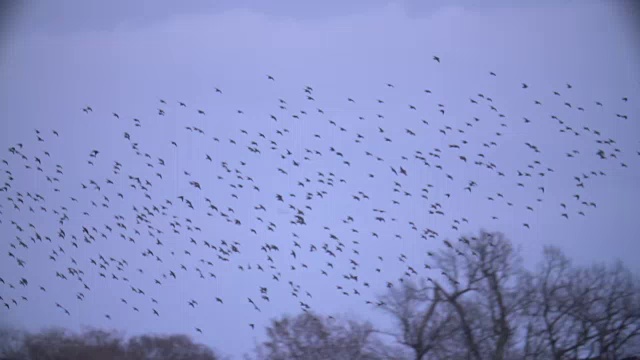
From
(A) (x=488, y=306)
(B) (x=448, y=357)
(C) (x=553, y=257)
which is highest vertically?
(C) (x=553, y=257)

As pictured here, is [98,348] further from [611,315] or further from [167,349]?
[611,315]

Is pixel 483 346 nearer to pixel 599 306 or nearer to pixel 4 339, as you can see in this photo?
pixel 599 306

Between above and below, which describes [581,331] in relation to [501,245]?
below

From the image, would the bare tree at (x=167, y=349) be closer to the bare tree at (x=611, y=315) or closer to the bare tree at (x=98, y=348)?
the bare tree at (x=98, y=348)

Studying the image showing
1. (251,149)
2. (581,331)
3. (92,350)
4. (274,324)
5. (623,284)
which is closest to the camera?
(251,149)

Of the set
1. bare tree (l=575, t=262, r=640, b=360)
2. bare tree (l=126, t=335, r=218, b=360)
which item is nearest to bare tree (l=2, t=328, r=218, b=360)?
bare tree (l=126, t=335, r=218, b=360)

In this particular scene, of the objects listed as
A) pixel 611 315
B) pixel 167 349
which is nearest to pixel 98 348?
pixel 167 349

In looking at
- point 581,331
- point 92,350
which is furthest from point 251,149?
point 92,350

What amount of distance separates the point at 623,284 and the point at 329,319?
15210 mm

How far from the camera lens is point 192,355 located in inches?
2057

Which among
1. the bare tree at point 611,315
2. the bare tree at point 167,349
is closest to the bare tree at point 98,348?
the bare tree at point 167,349

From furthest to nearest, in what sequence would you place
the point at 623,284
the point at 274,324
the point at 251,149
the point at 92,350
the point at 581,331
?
the point at 92,350 < the point at 274,324 < the point at 623,284 < the point at 581,331 < the point at 251,149

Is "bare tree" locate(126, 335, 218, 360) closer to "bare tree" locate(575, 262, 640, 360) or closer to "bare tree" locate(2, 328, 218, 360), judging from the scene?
"bare tree" locate(2, 328, 218, 360)

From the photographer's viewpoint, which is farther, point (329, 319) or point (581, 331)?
point (329, 319)
